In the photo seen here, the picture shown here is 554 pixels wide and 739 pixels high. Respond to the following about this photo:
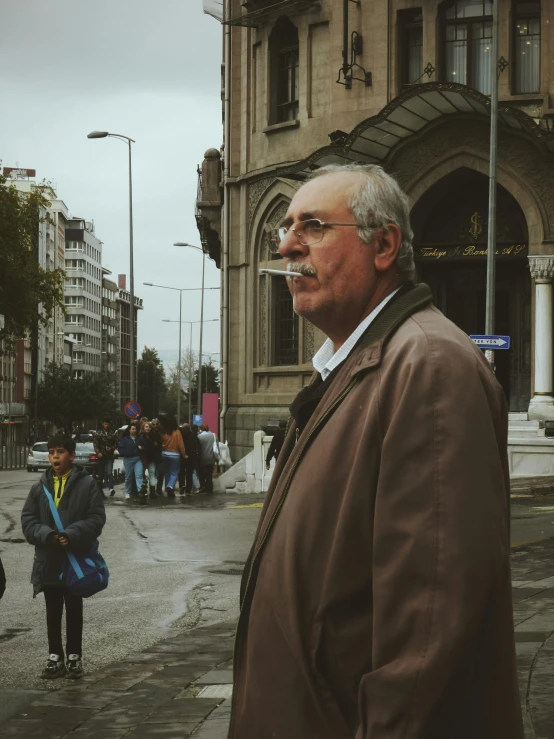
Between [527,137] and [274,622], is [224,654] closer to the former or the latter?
[274,622]

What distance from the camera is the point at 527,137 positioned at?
26844mm

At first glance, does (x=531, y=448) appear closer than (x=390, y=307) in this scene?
No

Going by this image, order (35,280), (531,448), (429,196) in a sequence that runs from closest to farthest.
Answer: (531,448) → (429,196) → (35,280)

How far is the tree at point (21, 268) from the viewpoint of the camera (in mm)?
48469

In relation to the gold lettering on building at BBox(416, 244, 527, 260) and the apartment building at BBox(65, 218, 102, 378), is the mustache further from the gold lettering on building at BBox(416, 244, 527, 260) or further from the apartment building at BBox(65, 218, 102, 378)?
the apartment building at BBox(65, 218, 102, 378)

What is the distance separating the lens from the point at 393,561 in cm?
242

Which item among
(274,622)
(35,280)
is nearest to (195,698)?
(274,622)

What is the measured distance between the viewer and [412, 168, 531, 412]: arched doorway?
95.2 feet

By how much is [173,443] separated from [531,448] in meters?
7.49

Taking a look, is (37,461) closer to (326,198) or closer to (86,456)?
(86,456)

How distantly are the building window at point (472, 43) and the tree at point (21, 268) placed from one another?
2261 cm

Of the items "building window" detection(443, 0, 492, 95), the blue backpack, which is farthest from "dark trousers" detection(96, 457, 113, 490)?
the blue backpack

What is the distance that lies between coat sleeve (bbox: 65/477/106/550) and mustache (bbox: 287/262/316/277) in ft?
18.9

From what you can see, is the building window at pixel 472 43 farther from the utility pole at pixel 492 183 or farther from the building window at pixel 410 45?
the utility pole at pixel 492 183
